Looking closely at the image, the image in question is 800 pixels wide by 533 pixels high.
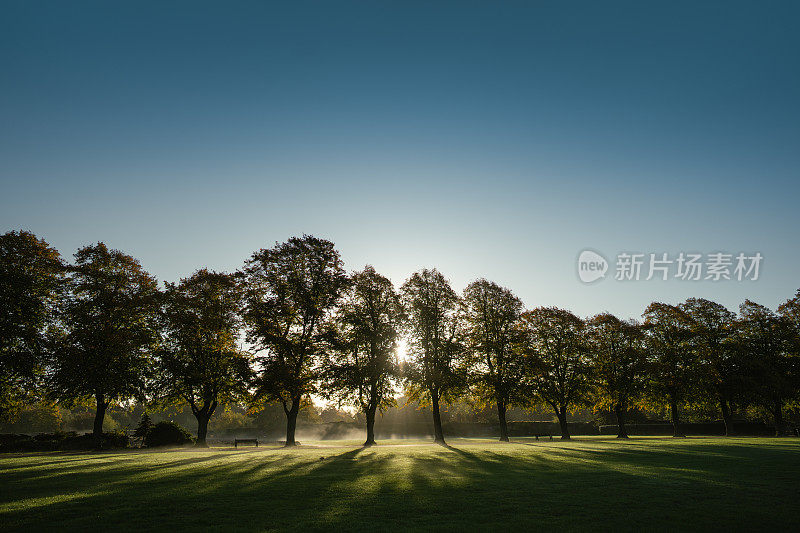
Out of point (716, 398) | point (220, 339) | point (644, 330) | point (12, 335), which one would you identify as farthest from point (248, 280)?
point (716, 398)

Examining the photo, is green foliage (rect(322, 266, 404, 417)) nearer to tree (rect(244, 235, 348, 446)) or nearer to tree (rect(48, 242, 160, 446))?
tree (rect(244, 235, 348, 446))

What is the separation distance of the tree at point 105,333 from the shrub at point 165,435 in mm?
4195

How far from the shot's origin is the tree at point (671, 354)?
183 feet

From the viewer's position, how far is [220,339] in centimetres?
4569

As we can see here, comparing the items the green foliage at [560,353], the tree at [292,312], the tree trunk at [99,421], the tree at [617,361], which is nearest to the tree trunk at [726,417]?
the tree at [617,361]

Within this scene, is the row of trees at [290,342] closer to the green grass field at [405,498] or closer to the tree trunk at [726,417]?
the tree trunk at [726,417]

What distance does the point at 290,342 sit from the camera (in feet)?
133

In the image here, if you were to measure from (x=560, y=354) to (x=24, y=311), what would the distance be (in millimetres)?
58390

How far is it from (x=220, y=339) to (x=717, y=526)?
150ft

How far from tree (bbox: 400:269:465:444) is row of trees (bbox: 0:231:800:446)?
0.15 metres

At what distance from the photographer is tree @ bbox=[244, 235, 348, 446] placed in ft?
130

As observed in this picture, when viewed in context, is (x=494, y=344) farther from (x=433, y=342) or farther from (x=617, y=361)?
(x=617, y=361)

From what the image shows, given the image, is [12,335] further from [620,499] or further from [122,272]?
[620,499]

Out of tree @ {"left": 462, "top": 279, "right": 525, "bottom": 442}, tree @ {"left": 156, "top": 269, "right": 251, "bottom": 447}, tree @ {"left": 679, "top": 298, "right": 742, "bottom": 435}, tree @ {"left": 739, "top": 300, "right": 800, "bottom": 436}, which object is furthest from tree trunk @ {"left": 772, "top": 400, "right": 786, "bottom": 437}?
tree @ {"left": 156, "top": 269, "right": 251, "bottom": 447}
